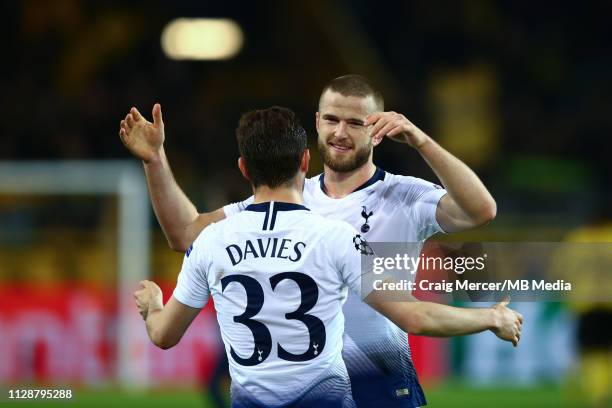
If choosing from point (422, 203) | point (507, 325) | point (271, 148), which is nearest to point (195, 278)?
point (271, 148)

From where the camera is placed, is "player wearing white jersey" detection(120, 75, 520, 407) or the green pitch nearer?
"player wearing white jersey" detection(120, 75, 520, 407)

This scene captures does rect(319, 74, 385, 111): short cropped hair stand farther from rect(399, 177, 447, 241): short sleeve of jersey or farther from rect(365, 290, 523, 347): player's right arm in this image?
rect(365, 290, 523, 347): player's right arm

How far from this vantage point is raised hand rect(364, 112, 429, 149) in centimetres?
440

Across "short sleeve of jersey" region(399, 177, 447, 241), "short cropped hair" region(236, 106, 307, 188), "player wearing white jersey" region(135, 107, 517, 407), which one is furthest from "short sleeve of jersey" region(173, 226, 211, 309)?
"short sleeve of jersey" region(399, 177, 447, 241)

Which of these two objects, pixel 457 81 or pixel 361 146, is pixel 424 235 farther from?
pixel 457 81

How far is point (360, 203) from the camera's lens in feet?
16.6

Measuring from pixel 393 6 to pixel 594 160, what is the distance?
430 centimetres

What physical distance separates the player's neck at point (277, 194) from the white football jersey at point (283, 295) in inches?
0.8

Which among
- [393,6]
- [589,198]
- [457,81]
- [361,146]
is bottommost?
[361,146]

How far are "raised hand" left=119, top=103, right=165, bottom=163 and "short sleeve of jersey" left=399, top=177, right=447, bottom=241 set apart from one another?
3.61ft

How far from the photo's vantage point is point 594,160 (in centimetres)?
1698

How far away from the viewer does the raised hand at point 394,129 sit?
4402mm

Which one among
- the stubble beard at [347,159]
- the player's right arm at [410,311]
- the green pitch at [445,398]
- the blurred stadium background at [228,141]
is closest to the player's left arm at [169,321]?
the player's right arm at [410,311]

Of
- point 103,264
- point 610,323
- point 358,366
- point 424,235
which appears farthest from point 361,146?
point 103,264
